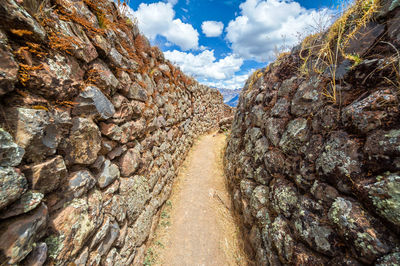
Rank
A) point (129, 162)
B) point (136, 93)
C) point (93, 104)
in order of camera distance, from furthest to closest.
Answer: point (136, 93)
point (129, 162)
point (93, 104)

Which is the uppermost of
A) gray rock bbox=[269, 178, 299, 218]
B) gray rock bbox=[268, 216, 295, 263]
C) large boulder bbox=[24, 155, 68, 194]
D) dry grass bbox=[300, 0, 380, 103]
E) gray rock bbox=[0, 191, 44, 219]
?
dry grass bbox=[300, 0, 380, 103]

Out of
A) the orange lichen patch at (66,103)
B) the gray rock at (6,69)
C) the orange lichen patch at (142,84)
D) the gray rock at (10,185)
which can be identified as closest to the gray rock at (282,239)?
the gray rock at (10,185)

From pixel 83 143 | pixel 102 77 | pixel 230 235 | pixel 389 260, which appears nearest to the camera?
pixel 389 260

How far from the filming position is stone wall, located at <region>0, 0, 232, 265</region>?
4.10ft

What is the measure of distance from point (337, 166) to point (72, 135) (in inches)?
150

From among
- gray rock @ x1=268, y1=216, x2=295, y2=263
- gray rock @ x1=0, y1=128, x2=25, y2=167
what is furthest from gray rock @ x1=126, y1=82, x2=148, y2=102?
gray rock @ x1=268, y1=216, x2=295, y2=263

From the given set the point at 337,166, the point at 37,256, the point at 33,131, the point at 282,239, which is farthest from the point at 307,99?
the point at 37,256

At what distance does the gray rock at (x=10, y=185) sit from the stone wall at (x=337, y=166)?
367 centimetres

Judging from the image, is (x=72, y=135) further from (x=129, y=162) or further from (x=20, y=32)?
(x=129, y=162)

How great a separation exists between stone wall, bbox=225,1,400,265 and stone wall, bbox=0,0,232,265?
124 inches

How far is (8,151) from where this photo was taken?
3.81 feet

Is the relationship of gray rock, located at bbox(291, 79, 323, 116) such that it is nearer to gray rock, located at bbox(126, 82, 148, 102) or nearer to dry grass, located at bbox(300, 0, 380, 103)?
dry grass, located at bbox(300, 0, 380, 103)

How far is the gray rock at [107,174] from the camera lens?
2.27 m

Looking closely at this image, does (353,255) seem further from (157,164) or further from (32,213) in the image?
(157,164)
